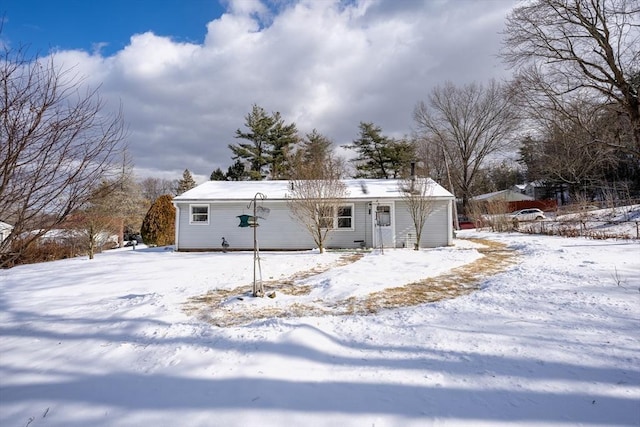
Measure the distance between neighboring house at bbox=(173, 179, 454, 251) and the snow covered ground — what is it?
8.08 m

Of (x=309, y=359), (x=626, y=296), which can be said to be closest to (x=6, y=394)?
(x=309, y=359)

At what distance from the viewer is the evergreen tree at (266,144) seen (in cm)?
2959

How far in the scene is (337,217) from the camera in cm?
1275

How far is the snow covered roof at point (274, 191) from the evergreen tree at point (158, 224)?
11.3 feet

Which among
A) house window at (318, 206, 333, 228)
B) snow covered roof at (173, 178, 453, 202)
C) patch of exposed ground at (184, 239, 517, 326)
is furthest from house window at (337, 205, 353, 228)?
patch of exposed ground at (184, 239, 517, 326)

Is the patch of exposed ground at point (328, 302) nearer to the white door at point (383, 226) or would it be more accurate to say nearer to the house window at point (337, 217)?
the house window at point (337, 217)

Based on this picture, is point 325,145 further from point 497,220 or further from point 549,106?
point 549,106

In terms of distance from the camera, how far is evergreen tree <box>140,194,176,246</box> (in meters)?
17.4

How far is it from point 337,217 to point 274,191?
Answer: 12.5ft

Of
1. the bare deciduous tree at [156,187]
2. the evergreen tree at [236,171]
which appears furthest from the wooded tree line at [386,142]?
the bare deciduous tree at [156,187]

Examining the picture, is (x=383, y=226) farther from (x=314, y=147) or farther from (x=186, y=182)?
(x=186, y=182)

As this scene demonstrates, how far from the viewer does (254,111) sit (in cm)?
3002

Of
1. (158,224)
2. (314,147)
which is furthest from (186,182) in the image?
(158,224)

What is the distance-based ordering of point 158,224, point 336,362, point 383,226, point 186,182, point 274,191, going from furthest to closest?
1. point 186,182
2. point 158,224
3. point 274,191
4. point 383,226
5. point 336,362
